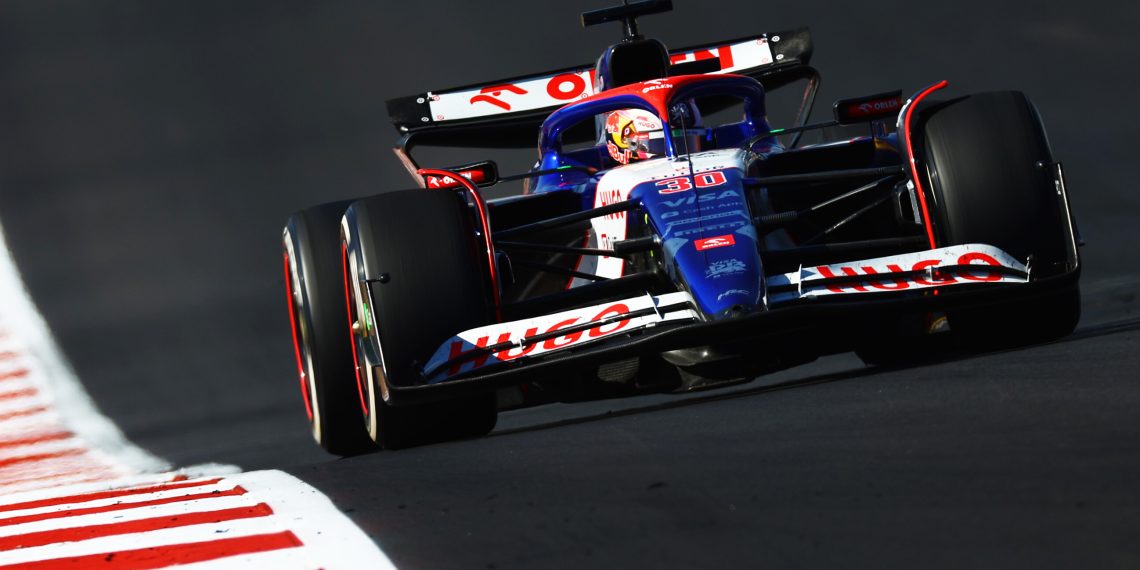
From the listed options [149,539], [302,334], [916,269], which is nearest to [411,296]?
[302,334]

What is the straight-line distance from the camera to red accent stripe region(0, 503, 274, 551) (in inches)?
180

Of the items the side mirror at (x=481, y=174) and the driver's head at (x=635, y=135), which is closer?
the side mirror at (x=481, y=174)

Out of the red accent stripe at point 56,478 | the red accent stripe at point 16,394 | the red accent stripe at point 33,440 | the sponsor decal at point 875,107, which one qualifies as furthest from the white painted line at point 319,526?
the red accent stripe at point 16,394

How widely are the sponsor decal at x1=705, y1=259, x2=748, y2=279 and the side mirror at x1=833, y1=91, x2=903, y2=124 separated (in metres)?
1.75

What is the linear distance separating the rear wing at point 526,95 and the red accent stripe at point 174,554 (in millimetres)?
4723

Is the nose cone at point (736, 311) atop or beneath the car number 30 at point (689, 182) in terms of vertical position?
beneath

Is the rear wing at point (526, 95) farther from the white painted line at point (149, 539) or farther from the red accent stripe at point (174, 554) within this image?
the red accent stripe at point (174, 554)

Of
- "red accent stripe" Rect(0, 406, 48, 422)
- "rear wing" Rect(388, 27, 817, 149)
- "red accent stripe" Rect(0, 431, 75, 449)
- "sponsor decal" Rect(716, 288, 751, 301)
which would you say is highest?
"rear wing" Rect(388, 27, 817, 149)

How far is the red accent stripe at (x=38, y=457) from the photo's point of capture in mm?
9086

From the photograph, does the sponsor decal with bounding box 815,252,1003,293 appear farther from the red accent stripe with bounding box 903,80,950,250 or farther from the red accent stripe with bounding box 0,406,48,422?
the red accent stripe with bounding box 0,406,48,422

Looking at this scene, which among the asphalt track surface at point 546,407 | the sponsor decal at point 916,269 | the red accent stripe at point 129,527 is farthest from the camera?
the sponsor decal at point 916,269

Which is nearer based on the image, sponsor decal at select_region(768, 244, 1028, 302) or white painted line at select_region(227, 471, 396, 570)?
white painted line at select_region(227, 471, 396, 570)

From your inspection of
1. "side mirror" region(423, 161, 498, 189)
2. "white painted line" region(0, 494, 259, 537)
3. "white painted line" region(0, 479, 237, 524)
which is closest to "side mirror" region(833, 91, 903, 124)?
"side mirror" region(423, 161, 498, 189)

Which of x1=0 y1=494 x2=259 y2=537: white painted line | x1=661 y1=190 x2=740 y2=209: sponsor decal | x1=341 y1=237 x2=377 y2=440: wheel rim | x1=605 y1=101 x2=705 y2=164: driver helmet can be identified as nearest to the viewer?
x1=0 y1=494 x2=259 y2=537: white painted line
